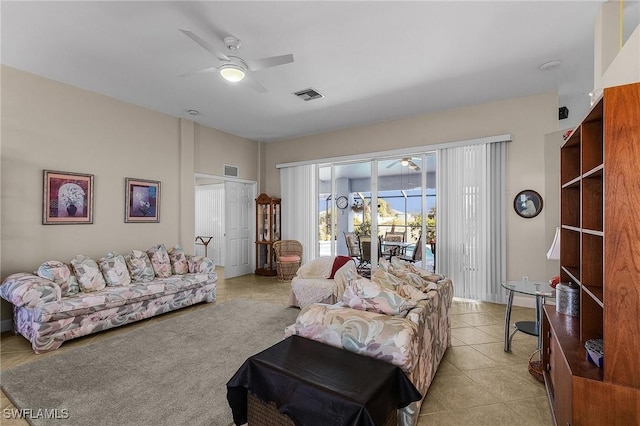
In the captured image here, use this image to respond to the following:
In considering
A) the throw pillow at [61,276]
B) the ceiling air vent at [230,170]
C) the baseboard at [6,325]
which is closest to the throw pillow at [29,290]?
the throw pillow at [61,276]

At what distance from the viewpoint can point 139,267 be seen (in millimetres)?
4367

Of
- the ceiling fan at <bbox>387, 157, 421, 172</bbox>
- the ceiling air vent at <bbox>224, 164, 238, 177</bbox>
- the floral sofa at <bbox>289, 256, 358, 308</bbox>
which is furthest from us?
the ceiling air vent at <bbox>224, 164, 238, 177</bbox>

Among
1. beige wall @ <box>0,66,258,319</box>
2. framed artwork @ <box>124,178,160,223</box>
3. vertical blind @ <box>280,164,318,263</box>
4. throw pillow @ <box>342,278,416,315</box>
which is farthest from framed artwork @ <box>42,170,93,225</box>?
throw pillow @ <box>342,278,416,315</box>

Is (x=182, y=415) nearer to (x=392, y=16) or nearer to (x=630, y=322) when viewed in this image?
(x=630, y=322)

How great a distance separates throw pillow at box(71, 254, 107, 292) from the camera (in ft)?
12.3

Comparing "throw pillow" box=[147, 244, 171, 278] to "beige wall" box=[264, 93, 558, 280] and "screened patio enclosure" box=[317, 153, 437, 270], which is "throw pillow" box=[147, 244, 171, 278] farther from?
"beige wall" box=[264, 93, 558, 280]

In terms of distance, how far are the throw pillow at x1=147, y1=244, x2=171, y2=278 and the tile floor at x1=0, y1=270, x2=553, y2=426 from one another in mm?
664

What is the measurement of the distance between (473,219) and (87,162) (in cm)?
583

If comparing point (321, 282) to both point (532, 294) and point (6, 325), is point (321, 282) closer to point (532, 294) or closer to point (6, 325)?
point (532, 294)

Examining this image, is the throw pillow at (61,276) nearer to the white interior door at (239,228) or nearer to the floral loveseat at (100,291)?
the floral loveseat at (100,291)

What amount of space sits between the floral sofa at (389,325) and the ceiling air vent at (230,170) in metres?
4.81

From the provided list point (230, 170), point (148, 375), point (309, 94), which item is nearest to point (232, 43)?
point (309, 94)

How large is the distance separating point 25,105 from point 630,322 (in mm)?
5794

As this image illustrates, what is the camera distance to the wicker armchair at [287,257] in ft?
21.1
